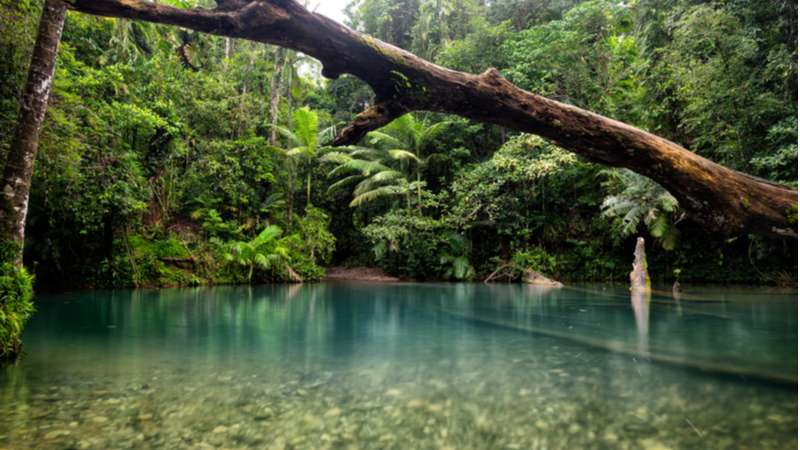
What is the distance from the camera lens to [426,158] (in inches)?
738

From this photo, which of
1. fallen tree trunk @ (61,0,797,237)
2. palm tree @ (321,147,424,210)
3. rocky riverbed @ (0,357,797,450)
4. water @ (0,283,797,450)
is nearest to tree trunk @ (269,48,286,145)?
palm tree @ (321,147,424,210)

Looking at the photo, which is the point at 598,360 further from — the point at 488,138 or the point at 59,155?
the point at 488,138

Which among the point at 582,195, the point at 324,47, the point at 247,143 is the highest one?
the point at 247,143

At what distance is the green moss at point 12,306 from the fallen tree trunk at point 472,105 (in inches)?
101

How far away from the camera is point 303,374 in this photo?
3361 millimetres

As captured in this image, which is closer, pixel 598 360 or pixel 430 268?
pixel 598 360

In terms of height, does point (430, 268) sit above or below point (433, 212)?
below

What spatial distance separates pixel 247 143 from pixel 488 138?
31.5 feet

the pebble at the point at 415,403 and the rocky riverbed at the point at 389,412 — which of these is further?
the pebble at the point at 415,403

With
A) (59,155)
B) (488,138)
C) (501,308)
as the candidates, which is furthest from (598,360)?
(488,138)

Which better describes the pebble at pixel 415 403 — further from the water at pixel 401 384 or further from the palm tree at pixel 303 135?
the palm tree at pixel 303 135

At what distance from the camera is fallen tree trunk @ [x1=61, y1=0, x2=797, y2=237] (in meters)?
2.44

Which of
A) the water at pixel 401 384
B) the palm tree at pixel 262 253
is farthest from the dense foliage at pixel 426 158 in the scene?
the water at pixel 401 384

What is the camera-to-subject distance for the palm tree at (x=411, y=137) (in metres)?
17.8
